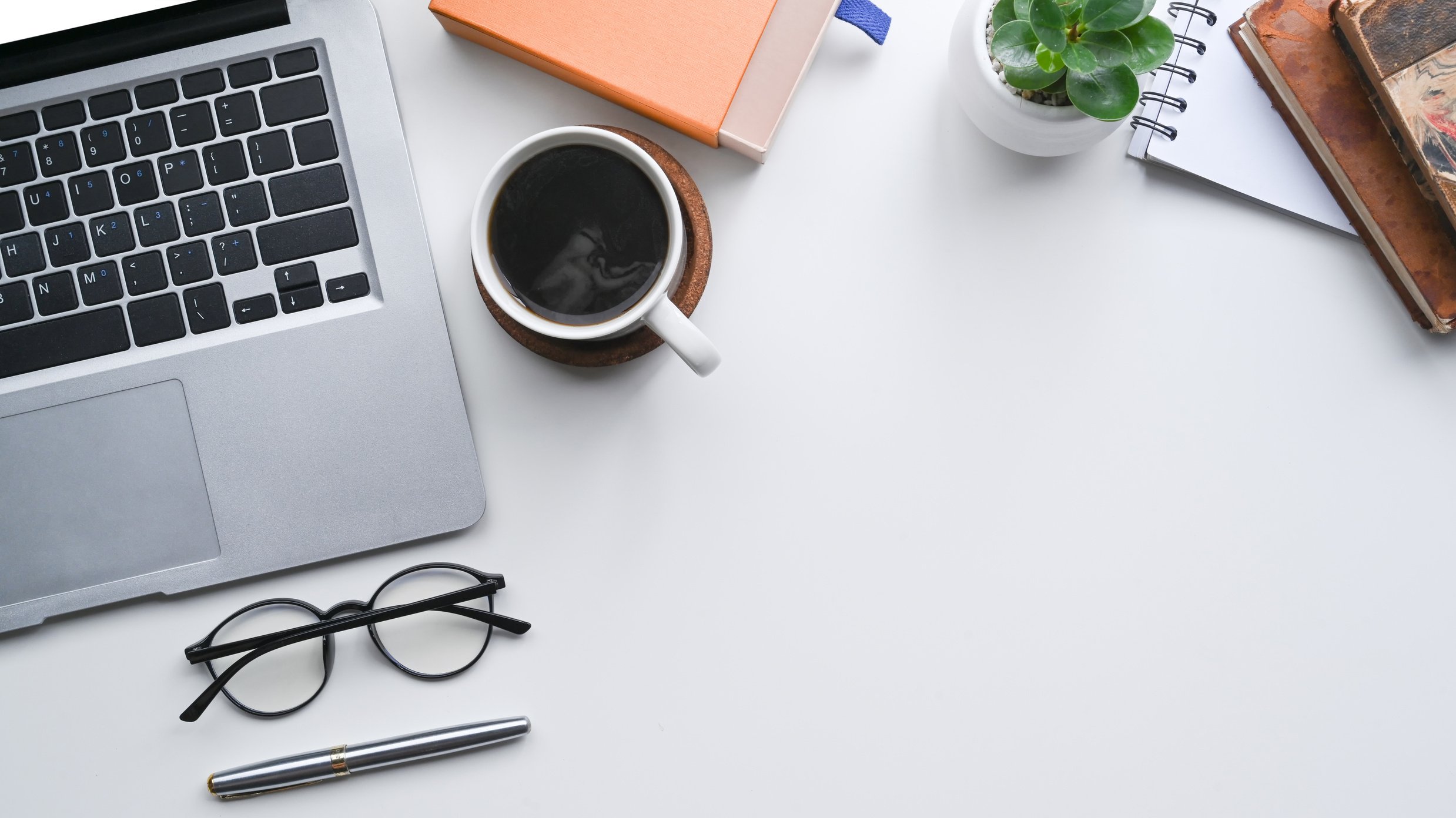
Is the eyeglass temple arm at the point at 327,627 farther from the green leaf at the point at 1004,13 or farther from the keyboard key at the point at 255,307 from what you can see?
the green leaf at the point at 1004,13

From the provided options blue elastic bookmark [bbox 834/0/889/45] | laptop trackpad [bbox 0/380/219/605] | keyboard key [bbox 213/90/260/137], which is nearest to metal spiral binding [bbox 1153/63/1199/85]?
blue elastic bookmark [bbox 834/0/889/45]

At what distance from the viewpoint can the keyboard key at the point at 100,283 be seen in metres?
0.65

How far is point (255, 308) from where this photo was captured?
25.7 inches

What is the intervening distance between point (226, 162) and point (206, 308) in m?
0.11

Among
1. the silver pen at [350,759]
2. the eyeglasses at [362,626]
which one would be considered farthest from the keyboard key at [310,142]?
the silver pen at [350,759]

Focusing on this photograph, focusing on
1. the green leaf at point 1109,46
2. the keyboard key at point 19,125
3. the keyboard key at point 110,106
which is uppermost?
the green leaf at point 1109,46

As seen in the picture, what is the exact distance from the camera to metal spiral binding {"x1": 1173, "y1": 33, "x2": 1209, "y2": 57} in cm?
69

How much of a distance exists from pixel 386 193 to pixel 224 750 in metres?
0.46

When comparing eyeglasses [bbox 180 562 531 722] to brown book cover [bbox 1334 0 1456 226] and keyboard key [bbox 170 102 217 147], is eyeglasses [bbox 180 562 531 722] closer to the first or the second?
keyboard key [bbox 170 102 217 147]

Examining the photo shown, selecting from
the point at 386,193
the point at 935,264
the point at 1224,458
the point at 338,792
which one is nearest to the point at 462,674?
the point at 338,792

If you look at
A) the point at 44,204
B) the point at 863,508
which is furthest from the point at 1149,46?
the point at 44,204

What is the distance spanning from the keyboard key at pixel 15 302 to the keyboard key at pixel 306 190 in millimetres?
83

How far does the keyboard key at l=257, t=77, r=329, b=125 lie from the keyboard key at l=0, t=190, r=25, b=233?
195 millimetres

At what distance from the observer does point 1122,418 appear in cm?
72
